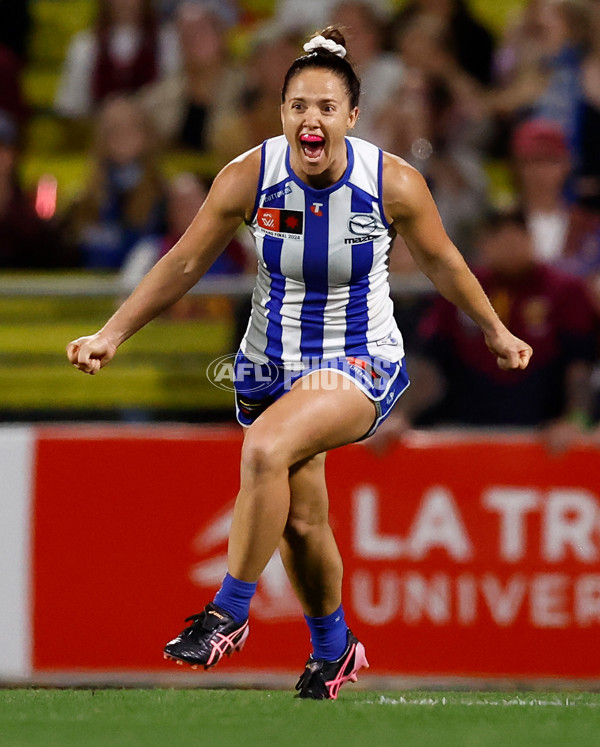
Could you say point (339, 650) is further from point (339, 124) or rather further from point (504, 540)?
point (339, 124)

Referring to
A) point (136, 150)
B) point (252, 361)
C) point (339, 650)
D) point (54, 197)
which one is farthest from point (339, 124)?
point (54, 197)

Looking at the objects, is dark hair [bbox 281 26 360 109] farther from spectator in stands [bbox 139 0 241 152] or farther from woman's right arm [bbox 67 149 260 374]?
spectator in stands [bbox 139 0 241 152]

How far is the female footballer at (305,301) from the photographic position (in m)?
4.51

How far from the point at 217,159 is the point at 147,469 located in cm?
308

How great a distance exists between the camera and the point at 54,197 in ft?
29.7

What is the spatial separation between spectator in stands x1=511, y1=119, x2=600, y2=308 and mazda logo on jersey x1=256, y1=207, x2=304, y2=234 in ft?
9.31

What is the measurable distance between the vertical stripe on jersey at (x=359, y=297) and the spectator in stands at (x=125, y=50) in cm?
506

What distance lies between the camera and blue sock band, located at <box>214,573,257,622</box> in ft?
15.1

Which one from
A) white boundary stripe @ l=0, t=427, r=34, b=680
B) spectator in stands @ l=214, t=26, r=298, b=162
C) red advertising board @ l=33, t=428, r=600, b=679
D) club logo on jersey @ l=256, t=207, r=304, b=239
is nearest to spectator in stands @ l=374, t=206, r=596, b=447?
red advertising board @ l=33, t=428, r=600, b=679

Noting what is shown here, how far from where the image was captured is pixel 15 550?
6512 millimetres

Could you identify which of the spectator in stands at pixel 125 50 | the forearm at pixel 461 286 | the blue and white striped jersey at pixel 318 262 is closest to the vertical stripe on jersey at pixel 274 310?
the blue and white striped jersey at pixel 318 262

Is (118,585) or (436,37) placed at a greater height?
(436,37)

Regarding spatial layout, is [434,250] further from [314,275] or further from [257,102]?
[257,102]

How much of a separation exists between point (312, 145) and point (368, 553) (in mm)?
2478
